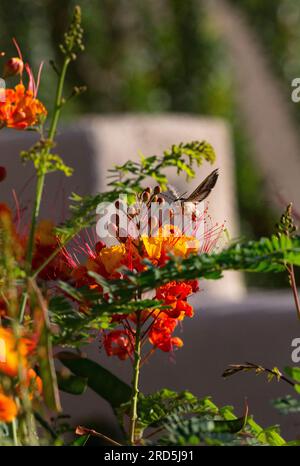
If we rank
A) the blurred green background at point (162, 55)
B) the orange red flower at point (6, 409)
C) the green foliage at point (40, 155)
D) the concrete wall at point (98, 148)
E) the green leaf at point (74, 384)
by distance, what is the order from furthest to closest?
the blurred green background at point (162, 55) → the concrete wall at point (98, 148) → the green leaf at point (74, 384) → the green foliage at point (40, 155) → the orange red flower at point (6, 409)

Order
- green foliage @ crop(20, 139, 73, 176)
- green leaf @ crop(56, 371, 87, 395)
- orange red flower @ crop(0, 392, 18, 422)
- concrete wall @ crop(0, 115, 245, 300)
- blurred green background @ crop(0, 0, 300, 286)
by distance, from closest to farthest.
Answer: orange red flower @ crop(0, 392, 18, 422) → green foliage @ crop(20, 139, 73, 176) → green leaf @ crop(56, 371, 87, 395) → concrete wall @ crop(0, 115, 245, 300) → blurred green background @ crop(0, 0, 300, 286)

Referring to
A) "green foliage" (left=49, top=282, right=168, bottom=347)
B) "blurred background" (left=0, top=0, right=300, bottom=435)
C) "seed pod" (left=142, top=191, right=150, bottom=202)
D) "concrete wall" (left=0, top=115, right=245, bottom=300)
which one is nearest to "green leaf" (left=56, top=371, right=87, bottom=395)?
"green foliage" (left=49, top=282, right=168, bottom=347)

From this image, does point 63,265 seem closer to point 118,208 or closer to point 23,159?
point 118,208

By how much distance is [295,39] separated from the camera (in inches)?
299

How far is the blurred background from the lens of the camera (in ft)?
24.0

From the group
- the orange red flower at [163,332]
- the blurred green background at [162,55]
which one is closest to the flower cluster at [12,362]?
the orange red flower at [163,332]

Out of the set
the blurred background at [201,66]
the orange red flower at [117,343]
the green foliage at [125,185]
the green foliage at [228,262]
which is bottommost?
the orange red flower at [117,343]

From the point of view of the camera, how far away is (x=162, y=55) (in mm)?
7520

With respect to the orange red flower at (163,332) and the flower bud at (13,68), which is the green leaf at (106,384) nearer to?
the orange red flower at (163,332)

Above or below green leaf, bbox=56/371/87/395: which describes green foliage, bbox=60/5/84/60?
above

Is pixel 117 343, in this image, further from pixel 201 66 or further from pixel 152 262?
pixel 201 66

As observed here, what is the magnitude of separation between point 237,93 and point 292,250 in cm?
709

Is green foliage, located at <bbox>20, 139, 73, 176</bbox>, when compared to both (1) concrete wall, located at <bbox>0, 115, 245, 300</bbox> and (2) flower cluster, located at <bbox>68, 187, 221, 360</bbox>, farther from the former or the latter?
(1) concrete wall, located at <bbox>0, 115, 245, 300</bbox>

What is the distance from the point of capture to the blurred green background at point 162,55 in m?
7.32
